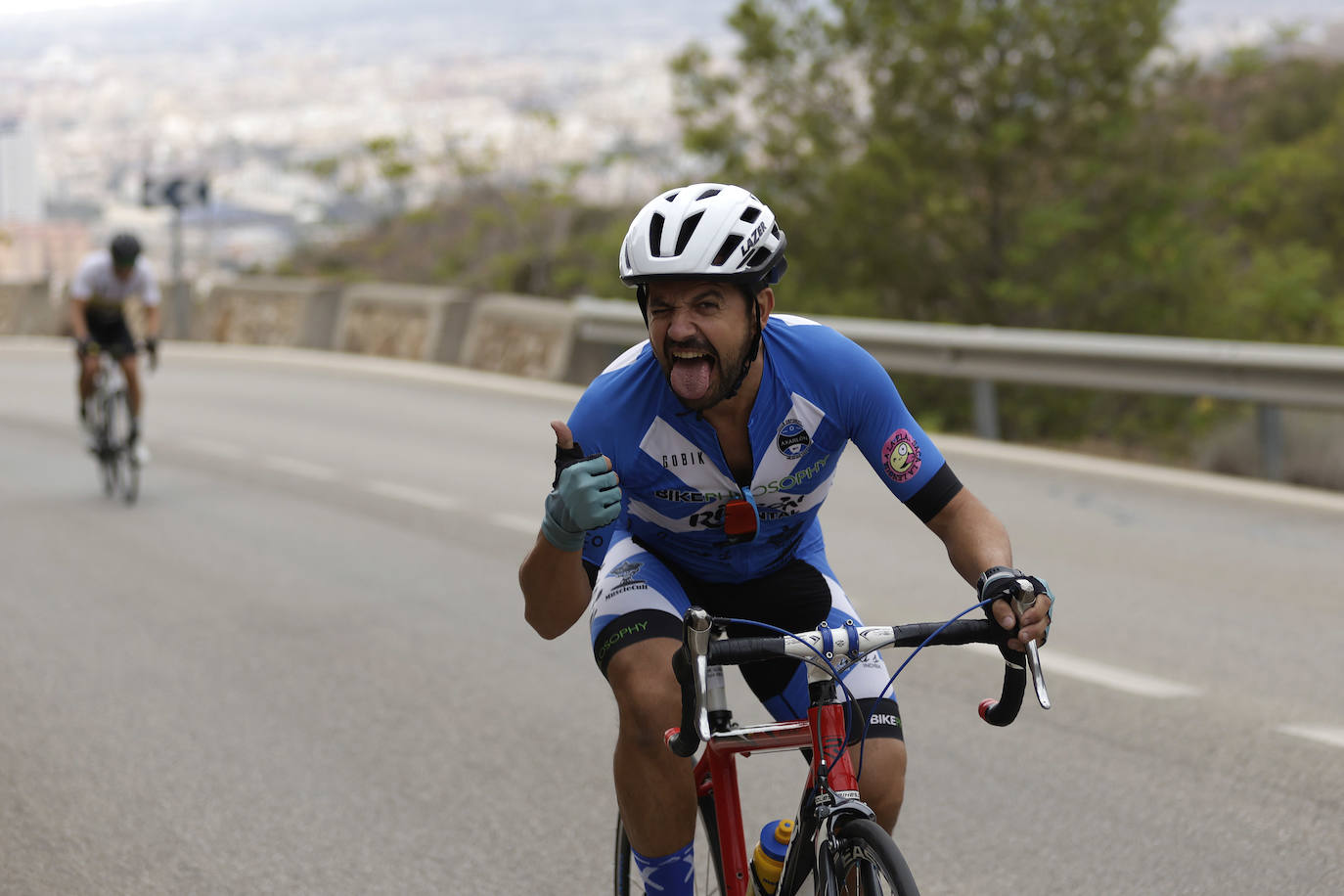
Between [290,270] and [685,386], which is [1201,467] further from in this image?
[290,270]

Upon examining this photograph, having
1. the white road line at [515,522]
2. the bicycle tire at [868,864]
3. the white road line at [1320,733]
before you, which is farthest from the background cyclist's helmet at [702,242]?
the white road line at [515,522]

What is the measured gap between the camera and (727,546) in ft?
12.0

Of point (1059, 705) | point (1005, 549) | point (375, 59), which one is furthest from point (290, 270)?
point (375, 59)

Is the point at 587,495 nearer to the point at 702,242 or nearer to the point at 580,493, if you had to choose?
the point at 580,493

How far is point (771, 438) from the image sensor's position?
11.6 feet

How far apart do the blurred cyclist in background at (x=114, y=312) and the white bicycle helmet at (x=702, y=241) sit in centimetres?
910

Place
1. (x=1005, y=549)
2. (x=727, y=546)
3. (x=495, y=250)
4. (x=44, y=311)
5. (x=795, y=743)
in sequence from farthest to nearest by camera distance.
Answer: (x=495, y=250)
(x=44, y=311)
(x=727, y=546)
(x=1005, y=549)
(x=795, y=743)

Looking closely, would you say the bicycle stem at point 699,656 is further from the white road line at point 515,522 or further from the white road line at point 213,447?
the white road line at point 213,447

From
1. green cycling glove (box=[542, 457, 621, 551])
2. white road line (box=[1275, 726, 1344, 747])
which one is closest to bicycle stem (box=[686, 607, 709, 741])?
green cycling glove (box=[542, 457, 621, 551])

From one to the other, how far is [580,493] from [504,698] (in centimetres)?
381

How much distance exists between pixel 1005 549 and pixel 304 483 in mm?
9795

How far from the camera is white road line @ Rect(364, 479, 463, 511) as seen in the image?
36.8ft

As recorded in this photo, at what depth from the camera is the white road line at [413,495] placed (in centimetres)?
1121

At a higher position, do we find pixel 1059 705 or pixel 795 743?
pixel 795 743
